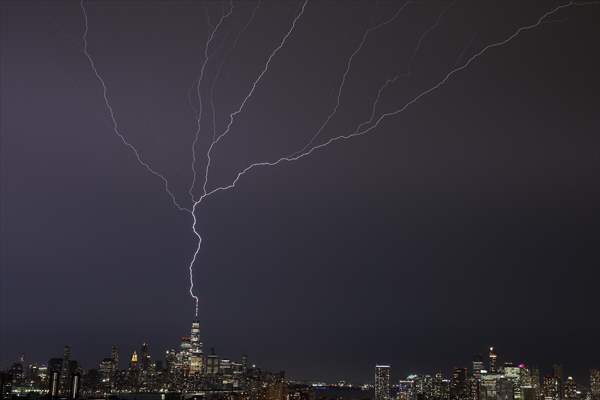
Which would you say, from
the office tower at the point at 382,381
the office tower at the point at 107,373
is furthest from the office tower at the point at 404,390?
the office tower at the point at 107,373

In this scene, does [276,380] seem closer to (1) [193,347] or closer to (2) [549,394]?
(1) [193,347]

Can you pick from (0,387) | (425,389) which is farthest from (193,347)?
(0,387)

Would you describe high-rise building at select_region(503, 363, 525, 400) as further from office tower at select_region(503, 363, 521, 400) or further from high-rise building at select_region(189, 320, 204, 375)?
high-rise building at select_region(189, 320, 204, 375)

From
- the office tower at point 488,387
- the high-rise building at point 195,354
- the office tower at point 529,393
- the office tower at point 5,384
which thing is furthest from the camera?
the high-rise building at point 195,354

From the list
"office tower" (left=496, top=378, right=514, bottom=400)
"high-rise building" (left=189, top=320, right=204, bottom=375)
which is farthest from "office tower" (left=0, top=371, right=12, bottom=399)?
"office tower" (left=496, top=378, right=514, bottom=400)

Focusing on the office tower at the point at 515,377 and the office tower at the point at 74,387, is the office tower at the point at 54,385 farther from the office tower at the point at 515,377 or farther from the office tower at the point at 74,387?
the office tower at the point at 515,377

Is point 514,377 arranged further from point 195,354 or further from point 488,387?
point 195,354

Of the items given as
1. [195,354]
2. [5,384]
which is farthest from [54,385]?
[195,354]

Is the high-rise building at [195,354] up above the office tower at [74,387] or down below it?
above

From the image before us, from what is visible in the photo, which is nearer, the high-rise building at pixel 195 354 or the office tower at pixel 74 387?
the office tower at pixel 74 387
